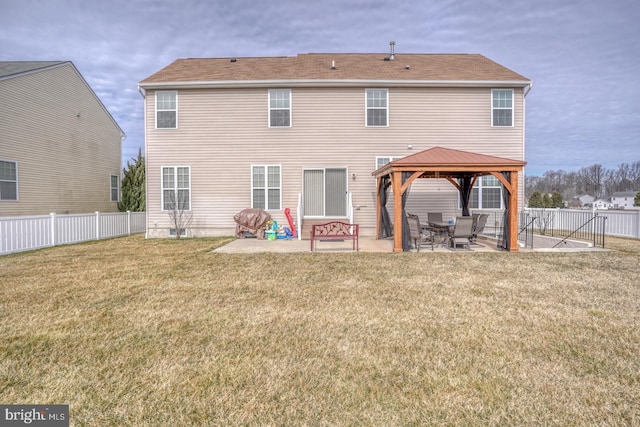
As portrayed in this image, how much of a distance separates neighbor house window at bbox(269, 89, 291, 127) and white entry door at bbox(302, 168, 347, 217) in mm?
2177

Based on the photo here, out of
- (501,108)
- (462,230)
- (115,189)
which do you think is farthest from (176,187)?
(501,108)

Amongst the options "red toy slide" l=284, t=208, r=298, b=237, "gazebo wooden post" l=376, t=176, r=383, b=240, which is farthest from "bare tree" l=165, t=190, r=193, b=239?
"gazebo wooden post" l=376, t=176, r=383, b=240

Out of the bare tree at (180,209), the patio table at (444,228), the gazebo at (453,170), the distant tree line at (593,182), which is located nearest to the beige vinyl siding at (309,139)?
the bare tree at (180,209)

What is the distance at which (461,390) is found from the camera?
268 centimetres

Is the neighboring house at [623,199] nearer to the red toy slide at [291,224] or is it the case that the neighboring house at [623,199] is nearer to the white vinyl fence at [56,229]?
the red toy slide at [291,224]

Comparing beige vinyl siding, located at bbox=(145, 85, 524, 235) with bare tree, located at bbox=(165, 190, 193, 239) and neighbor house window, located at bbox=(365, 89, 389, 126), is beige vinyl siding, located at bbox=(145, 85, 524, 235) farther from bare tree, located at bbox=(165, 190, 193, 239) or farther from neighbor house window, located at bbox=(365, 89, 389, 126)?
bare tree, located at bbox=(165, 190, 193, 239)

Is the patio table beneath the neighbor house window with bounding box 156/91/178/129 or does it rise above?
beneath

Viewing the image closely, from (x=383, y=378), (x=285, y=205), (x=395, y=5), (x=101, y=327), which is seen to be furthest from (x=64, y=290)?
(x=395, y=5)

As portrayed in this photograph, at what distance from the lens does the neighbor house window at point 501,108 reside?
1305 cm

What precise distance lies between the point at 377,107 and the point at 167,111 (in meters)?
8.40

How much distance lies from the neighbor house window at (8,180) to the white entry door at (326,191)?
37.6 ft

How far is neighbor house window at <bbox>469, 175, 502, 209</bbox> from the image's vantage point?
13.3 metres

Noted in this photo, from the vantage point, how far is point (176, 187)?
43.5 feet

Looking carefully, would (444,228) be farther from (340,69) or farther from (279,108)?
(340,69)
